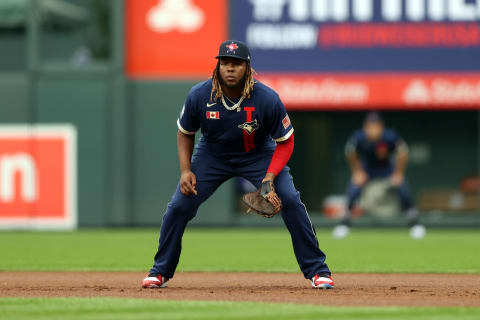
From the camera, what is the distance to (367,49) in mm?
18547

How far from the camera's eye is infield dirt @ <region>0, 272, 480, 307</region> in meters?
6.95

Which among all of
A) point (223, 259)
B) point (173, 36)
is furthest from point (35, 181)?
point (223, 259)

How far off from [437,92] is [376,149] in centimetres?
359

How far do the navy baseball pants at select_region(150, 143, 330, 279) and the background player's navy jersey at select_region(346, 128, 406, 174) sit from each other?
7737 mm

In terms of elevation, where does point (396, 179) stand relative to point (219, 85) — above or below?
below

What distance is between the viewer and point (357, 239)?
598 inches

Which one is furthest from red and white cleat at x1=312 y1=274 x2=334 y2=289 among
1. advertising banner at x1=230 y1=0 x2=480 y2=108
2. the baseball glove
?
advertising banner at x1=230 y1=0 x2=480 y2=108

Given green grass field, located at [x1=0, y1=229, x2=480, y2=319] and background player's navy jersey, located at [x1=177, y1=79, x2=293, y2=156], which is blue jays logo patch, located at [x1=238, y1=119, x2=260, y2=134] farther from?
green grass field, located at [x1=0, y1=229, x2=480, y2=319]

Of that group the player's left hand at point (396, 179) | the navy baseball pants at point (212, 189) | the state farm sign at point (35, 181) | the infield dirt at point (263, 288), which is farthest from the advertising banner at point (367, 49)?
the navy baseball pants at point (212, 189)

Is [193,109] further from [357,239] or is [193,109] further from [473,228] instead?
[473,228]

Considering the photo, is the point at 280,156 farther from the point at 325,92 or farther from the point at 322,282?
the point at 325,92

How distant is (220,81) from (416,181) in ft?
41.8

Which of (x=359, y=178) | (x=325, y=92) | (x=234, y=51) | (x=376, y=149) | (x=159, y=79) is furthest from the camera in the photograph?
(x=159, y=79)

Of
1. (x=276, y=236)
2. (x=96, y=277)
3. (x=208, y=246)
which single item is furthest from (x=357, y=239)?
(x=96, y=277)
